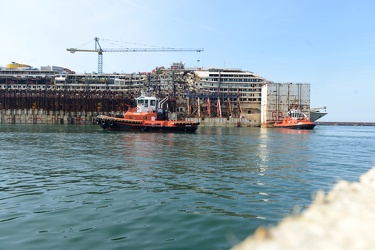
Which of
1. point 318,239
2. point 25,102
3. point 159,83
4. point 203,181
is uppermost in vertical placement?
point 159,83

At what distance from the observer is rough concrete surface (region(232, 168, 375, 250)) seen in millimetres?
2139

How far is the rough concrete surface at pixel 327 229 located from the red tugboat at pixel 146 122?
49.6m

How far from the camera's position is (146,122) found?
2060 inches

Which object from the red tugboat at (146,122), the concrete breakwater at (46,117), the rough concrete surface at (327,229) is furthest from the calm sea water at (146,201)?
the concrete breakwater at (46,117)

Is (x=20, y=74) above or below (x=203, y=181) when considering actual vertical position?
above

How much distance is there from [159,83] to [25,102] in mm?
47046

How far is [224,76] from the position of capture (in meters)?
116

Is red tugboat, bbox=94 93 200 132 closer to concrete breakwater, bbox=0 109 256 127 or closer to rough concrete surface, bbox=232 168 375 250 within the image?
concrete breakwater, bbox=0 109 256 127

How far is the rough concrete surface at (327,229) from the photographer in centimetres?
214

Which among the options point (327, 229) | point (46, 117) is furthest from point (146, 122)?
point (46, 117)

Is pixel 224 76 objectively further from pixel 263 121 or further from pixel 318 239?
pixel 318 239

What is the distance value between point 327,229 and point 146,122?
5068 cm

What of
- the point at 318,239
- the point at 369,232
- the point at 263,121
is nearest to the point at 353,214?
the point at 369,232

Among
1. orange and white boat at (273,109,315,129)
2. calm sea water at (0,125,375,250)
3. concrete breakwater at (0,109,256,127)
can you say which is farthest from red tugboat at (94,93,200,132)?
calm sea water at (0,125,375,250)
